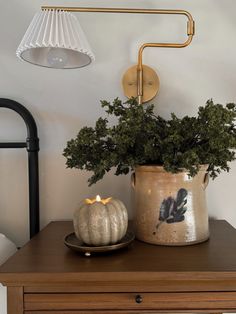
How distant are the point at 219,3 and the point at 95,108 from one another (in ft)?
1.82

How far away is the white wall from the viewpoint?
1085 mm

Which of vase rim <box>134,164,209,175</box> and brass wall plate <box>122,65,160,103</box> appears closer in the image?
vase rim <box>134,164,209,175</box>

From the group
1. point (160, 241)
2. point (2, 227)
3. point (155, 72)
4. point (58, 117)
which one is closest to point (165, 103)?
point (155, 72)

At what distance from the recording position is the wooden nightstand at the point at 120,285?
2.11 feet

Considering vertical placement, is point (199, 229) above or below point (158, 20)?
below

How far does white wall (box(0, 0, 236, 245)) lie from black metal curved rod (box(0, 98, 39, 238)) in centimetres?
4

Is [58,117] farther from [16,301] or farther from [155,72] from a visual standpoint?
[16,301]

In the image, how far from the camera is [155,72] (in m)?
1.08

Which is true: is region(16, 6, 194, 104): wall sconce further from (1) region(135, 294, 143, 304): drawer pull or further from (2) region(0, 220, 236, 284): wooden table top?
(1) region(135, 294, 143, 304): drawer pull

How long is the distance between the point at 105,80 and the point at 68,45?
0.28 meters

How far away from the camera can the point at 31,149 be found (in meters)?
1.04

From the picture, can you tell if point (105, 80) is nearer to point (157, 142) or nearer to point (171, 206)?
point (157, 142)

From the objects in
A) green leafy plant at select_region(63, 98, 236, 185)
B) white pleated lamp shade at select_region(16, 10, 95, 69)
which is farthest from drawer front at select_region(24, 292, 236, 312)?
white pleated lamp shade at select_region(16, 10, 95, 69)

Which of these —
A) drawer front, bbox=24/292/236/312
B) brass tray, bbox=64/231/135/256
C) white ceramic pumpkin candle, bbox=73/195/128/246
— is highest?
white ceramic pumpkin candle, bbox=73/195/128/246
